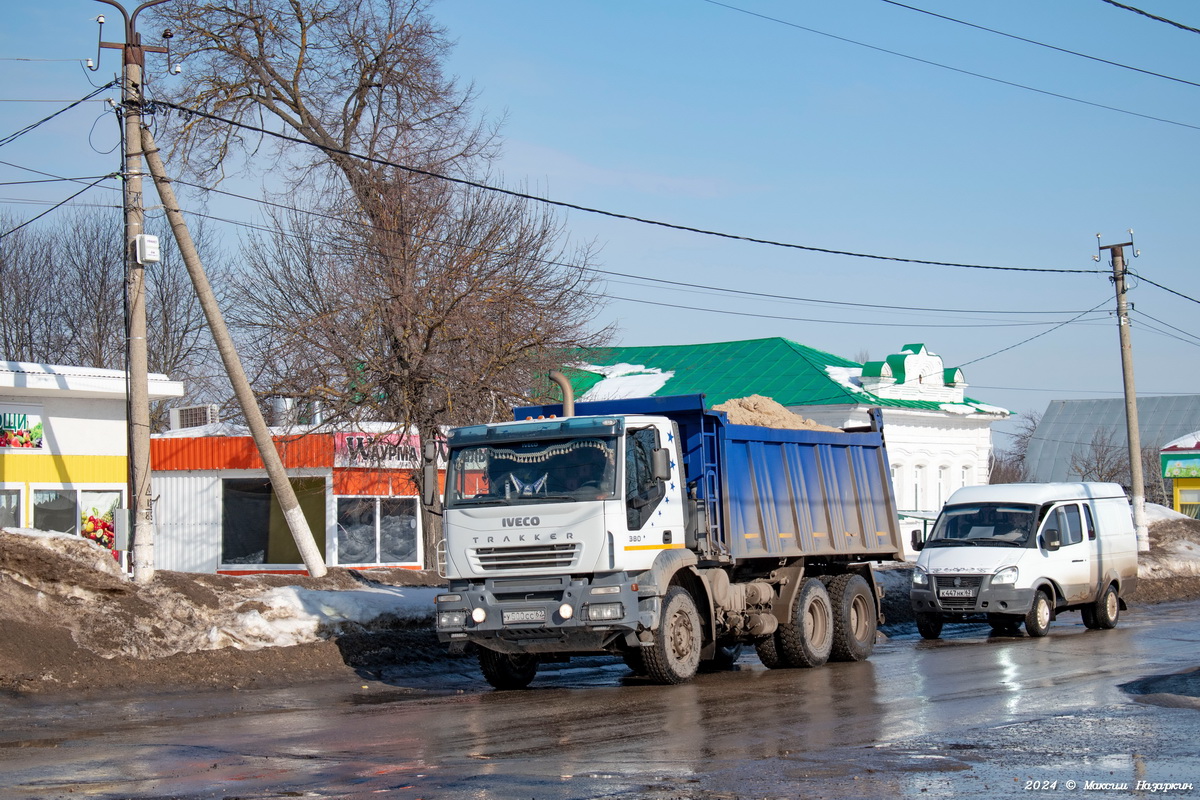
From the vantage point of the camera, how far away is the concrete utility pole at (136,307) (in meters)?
16.0

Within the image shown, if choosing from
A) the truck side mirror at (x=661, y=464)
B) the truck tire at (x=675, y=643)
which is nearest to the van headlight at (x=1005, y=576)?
the truck tire at (x=675, y=643)

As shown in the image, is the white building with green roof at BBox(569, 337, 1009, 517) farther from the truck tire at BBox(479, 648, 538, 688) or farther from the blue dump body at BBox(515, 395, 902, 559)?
the truck tire at BBox(479, 648, 538, 688)

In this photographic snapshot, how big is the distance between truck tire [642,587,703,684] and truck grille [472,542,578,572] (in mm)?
1207

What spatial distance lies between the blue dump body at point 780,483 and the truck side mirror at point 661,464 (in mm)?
868

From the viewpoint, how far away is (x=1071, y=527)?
19.6 meters

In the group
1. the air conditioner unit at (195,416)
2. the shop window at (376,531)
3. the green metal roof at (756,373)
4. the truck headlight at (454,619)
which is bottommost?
the truck headlight at (454,619)

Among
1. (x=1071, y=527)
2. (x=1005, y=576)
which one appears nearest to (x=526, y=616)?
(x=1005, y=576)

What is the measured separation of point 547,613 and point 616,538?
1004mm

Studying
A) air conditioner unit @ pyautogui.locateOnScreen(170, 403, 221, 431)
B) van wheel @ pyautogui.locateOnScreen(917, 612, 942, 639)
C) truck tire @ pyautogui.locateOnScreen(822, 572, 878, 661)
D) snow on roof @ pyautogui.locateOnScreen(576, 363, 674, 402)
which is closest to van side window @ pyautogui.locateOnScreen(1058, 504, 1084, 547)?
van wheel @ pyautogui.locateOnScreen(917, 612, 942, 639)

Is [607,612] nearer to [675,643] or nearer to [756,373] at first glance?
[675,643]

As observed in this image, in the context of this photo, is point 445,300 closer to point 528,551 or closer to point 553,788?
point 528,551

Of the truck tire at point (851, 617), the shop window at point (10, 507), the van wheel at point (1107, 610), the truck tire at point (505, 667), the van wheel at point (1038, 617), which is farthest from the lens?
the shop window at point (10, 507)

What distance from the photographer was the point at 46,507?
21.7 meters

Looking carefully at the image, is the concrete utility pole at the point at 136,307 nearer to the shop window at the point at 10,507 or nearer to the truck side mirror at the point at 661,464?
the shop window at the point at 10,507
